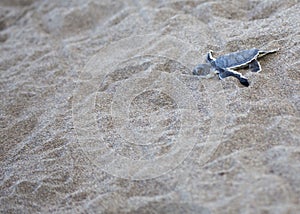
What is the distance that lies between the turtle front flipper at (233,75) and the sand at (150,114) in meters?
0.04

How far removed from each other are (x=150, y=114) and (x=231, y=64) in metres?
0.47

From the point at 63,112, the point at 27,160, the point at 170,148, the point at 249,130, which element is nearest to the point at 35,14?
the point at 63,112

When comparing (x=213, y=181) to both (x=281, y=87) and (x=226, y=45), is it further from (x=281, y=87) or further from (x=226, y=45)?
(x=226, y=45)

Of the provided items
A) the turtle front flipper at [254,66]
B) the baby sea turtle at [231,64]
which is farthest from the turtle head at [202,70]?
the turtle front flipper at [254,66]

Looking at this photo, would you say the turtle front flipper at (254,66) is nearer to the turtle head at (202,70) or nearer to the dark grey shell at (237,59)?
the dark grey shell at (237,59)

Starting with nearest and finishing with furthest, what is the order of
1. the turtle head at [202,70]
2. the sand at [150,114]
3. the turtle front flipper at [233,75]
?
the sand at [150,114], the turtle front flipper at [233,75], the turtle head at [202,70]

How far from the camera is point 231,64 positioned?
200cm

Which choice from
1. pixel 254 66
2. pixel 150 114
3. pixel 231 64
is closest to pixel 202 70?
pixel 231 64

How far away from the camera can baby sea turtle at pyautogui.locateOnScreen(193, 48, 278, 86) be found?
198 centimetres

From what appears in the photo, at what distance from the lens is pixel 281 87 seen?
6.12 feet

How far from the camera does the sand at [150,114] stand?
1.57 meters

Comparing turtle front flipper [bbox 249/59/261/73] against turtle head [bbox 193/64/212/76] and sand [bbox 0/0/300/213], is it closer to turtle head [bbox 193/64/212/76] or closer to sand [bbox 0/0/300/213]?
sand [bbox 0/0/300/213]

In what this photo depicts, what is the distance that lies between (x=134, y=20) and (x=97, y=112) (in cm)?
81

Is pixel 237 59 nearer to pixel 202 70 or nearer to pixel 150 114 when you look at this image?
pixel 202 70
